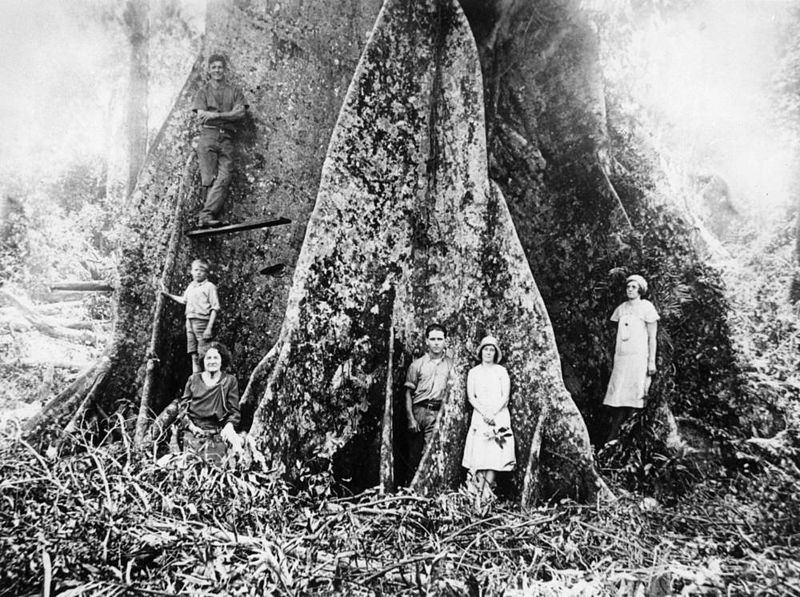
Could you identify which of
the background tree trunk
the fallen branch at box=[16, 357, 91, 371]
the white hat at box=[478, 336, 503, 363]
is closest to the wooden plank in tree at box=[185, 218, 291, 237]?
the white hat at box=[478, 336, 503, 363]

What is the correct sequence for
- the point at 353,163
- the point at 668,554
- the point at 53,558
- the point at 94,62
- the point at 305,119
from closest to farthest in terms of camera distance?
the point at 53,558, the point at 668,554, the point at 353,163, the point at 305,119, the point at 94,62

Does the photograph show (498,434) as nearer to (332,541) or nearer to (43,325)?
(332,541)

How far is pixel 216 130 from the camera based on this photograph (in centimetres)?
426

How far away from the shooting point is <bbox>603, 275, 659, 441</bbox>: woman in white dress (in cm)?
373

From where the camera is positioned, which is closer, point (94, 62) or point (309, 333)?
point (309, 333)

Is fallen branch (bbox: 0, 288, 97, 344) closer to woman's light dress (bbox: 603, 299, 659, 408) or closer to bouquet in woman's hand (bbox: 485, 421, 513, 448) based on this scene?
bouquet in woman's hand (bbox: 485, 421, 513, 448)

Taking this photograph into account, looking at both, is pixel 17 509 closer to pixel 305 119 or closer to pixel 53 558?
pixel 53 558

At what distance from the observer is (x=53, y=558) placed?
2154 millimetres

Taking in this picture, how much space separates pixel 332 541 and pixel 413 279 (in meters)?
1.85

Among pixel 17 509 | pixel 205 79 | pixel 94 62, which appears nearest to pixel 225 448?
pixel 17 509

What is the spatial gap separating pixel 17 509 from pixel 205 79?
3.17 metres

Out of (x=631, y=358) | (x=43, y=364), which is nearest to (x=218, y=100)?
(x=43, y=364)

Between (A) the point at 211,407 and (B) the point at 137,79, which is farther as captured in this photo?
(B) the point at 137,79

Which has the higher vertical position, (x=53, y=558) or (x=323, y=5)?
(x=323, y=5)
